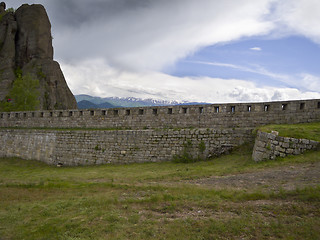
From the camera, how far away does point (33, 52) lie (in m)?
52.9

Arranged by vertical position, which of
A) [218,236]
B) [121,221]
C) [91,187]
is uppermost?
[218,236]

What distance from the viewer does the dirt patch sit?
6754mm

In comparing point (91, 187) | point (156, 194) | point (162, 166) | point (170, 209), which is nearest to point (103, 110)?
point (162, 166)

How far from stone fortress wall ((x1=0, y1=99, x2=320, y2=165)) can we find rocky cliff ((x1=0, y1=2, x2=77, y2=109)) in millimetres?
30295

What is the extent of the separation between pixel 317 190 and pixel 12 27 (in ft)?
223

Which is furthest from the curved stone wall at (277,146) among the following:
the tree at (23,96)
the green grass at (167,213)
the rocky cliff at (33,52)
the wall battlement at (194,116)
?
the rocky cliff at (33,52)

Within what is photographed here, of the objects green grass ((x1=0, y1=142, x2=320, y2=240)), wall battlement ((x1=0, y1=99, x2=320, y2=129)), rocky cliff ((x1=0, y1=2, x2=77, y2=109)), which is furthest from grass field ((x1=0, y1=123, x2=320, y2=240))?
rocky cliff ((x1=0, y1=2, x2=77, y2=109))

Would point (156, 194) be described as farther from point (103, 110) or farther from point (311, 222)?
point (103, 110)

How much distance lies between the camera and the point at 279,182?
7.09 meters

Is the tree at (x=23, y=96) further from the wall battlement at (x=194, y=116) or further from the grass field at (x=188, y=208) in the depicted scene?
the grass field at (x=188, y=208)

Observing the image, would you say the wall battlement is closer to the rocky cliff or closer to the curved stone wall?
the curved stone wall

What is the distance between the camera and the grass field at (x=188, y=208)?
4.82m

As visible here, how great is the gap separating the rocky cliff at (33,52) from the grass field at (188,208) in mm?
46676

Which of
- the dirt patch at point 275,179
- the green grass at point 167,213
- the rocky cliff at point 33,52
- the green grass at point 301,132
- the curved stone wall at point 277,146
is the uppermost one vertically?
the rocky cliff at point 33,52
